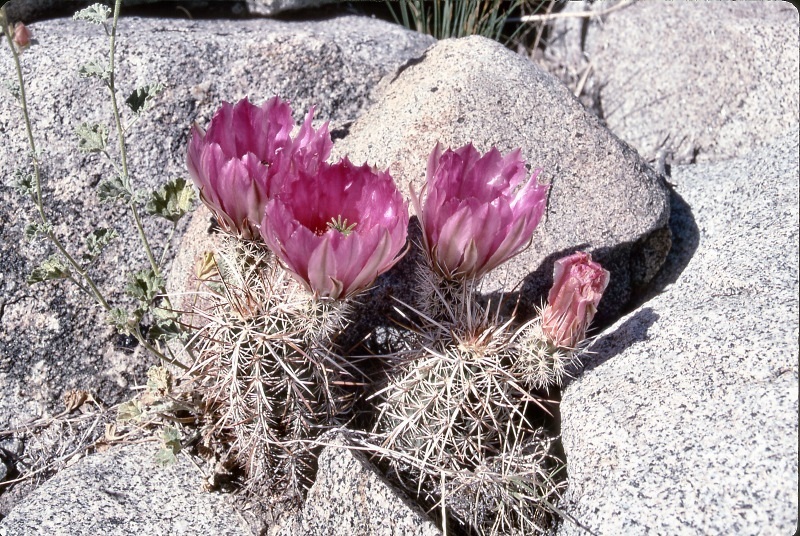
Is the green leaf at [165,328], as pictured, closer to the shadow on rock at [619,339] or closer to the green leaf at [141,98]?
the green leaf at [141,98]

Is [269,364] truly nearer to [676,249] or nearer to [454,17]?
[676,249]

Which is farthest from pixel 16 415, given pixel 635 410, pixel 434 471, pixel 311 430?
pixel 635 410

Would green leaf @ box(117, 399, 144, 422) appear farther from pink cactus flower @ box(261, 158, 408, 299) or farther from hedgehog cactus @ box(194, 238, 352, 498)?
pink cactus flower @ box(261, 158, 408, 299)

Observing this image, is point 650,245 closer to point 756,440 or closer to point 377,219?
point 756,440

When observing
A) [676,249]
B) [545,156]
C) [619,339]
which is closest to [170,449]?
[619,339]

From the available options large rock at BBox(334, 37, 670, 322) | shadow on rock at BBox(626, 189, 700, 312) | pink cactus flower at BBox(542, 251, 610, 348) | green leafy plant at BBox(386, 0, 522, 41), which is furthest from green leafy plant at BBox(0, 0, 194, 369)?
green leafy plant at BBox(386, 0, 522, 41)
